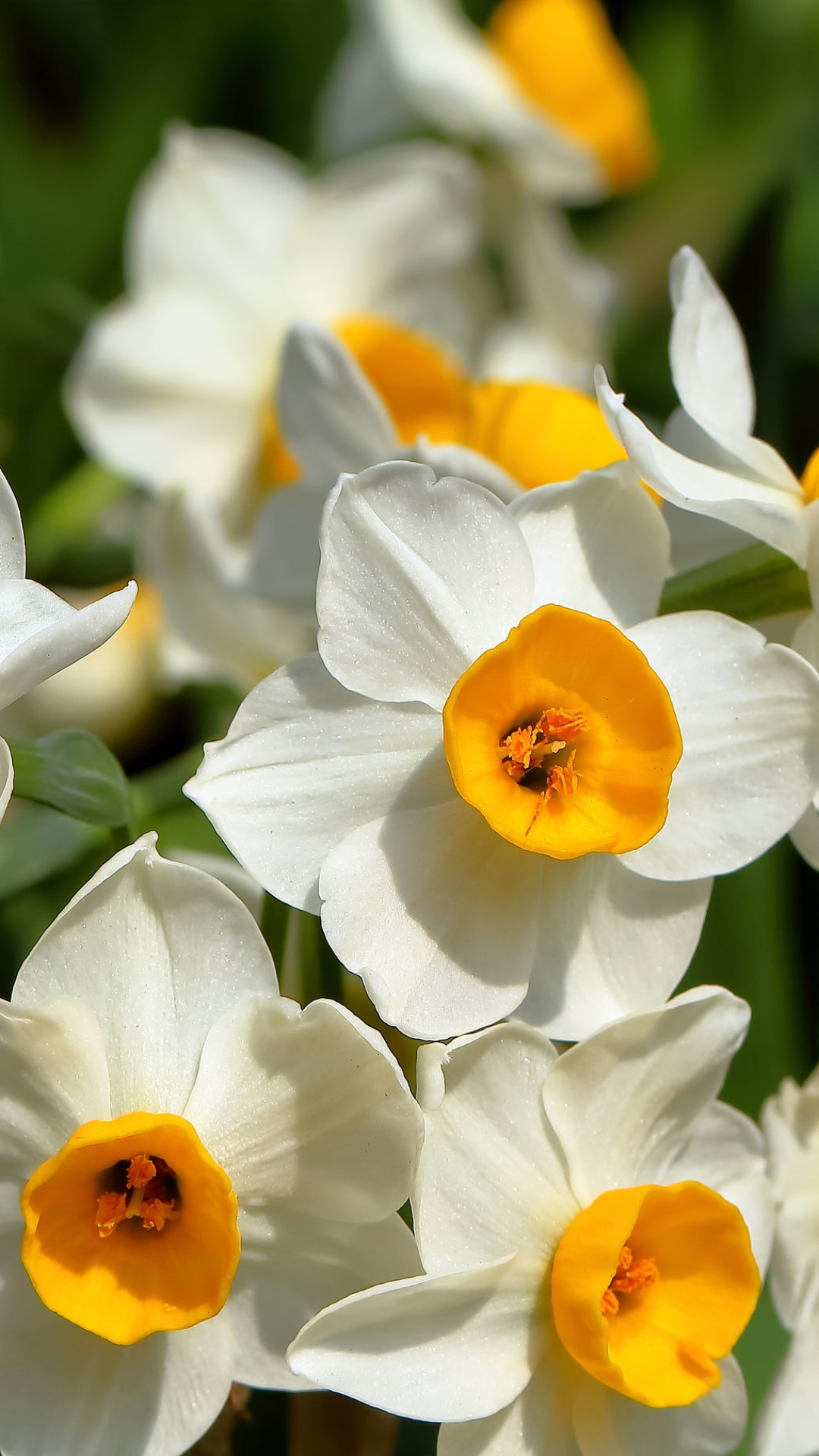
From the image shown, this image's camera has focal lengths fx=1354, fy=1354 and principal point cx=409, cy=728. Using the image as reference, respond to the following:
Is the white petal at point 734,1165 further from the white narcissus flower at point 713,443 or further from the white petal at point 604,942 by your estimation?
the white narcissus flower at point 713,443

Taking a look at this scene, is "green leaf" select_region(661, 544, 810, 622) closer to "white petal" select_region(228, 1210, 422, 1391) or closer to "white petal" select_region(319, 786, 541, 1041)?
"white petal" select_region(319, 786, 541, 1041)

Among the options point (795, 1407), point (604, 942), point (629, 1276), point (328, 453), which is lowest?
point (795, 1407)

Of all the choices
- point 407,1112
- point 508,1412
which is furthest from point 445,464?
point 508,1412

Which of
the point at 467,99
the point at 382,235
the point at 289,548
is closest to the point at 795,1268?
the point at 289,548

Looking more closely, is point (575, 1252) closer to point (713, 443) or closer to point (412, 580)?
point (412, 580)

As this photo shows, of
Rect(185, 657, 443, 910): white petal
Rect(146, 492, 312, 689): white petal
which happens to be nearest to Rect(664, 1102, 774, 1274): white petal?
Rect(185, 657, 443, 910): white petal

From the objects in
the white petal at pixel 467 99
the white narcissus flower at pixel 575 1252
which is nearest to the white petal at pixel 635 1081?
the white narcissus flower at pixel 575 1252

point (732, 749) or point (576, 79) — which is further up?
point (576, 79)
